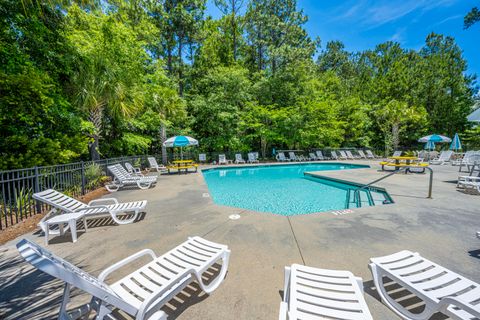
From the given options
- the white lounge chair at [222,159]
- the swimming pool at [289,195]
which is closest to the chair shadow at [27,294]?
the swimming pool at [289,195]

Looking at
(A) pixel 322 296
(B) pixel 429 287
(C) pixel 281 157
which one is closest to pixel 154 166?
(C) pixel 281 157

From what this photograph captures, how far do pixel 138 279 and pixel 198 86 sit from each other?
20.0 metres

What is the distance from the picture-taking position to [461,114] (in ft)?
70.5

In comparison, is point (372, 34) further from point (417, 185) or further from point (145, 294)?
point (145, 294)

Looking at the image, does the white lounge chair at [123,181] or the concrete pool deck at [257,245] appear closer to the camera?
the concrete pool deck at [257,245]

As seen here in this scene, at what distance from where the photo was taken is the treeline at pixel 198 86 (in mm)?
6469

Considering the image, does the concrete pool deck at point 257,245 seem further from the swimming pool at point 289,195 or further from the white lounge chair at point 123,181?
the white lounge chair at point 123,181

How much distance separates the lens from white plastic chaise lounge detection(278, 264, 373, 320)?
1.58 metres

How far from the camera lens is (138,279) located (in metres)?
1.96

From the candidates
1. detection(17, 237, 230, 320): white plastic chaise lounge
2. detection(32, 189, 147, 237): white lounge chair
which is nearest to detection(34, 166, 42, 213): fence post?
detection(32, 189, 147, 237): white lounge chair

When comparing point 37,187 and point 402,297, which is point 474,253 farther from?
point 37,187

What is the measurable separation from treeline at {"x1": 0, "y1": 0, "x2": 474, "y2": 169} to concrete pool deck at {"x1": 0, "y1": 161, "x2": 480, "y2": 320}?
416 centimetres

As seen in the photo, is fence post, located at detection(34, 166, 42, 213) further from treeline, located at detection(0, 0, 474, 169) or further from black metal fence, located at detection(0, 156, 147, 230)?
treeline, located at detection(0, 0, 474, 169)

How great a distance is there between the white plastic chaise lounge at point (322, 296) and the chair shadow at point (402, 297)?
0.56 metres
